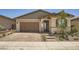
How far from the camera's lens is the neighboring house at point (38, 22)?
3.87 m

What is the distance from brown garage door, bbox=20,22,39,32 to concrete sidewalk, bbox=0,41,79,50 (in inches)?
9.8

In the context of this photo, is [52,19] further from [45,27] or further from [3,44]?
[3,44]

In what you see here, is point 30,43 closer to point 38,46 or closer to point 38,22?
point 38,46

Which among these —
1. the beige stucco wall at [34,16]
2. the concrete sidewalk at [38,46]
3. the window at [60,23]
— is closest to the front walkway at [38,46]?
the concrete sidewalk at [38,46]

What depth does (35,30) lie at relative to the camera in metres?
3.90

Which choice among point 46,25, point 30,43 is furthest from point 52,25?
point 30,43

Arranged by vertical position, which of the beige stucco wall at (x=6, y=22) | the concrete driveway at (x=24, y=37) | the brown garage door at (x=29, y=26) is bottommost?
the concrete driveway at (x=24, y=37)

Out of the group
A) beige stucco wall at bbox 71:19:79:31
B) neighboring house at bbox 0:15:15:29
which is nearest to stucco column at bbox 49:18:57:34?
beige stucco wall at bbox 71:19:79:31

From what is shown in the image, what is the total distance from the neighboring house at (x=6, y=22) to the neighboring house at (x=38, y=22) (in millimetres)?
112

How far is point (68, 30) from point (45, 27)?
432 millimetres

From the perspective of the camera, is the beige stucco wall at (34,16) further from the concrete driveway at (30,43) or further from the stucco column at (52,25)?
the concrete driveway at (30,43)
